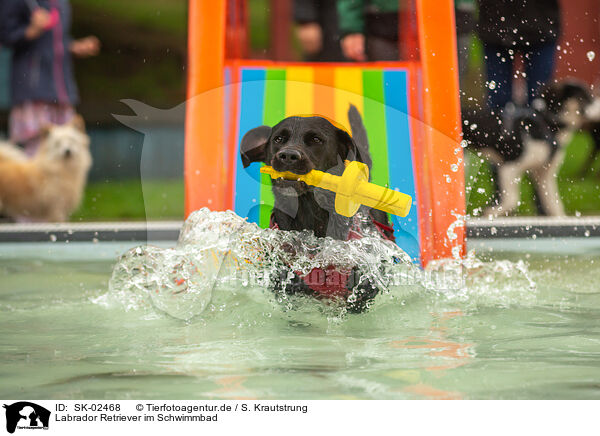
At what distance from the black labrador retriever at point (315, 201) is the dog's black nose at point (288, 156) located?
0.05 metres

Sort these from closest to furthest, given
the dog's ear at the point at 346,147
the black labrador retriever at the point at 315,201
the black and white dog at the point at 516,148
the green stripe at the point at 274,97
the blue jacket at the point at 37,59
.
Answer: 1. the black labrador retriever at the point at 315,201
2. the dog's ear at the point at 346,147
3. the green stripe at the point at 274,97
4. the black and white dog at the point at 516,148
5. the blue jacket at the point at 37,59

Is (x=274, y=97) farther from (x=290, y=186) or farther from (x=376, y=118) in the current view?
(x=290, y=186)

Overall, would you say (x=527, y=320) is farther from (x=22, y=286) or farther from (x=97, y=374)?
(x=22, y=286)

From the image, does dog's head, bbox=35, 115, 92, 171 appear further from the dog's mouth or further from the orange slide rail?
the dog's mouth

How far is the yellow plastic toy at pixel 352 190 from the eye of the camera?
2.83 m

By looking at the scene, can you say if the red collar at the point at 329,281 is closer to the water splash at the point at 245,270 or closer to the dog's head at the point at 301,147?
the water splash at the point at 245,270

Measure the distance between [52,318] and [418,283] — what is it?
1442 mm

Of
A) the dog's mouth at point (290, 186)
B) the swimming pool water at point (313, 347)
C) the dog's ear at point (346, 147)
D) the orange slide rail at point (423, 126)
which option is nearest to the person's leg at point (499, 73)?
the orange slide rail at point (423, 126)

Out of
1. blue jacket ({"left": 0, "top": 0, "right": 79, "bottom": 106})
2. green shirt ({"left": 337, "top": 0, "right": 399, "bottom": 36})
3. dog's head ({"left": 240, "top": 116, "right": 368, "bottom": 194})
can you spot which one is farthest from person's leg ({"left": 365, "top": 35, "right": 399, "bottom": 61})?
blue jacket ({"left": 0, "top": 0, "right": 79, "bottom": 106})

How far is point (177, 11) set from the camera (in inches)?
532

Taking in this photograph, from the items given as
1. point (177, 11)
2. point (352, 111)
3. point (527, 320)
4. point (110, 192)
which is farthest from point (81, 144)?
point (177, 11)

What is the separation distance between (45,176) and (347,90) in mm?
3288

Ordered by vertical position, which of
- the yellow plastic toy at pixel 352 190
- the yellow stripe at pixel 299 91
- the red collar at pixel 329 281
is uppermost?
the yellow stripe at pixel 299 91
